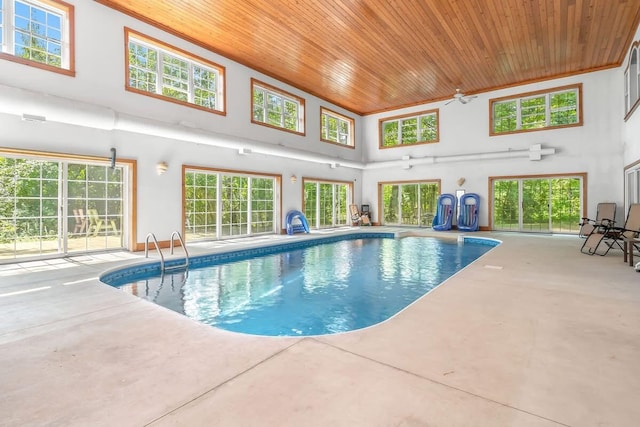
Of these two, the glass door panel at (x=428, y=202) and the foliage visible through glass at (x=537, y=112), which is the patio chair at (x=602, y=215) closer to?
the foliage visible through glass at (x=537, y=112)

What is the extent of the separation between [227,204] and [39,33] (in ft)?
15.5

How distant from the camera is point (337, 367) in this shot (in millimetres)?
2004

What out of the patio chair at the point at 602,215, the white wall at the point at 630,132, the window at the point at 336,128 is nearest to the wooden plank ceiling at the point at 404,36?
the white wall at the point at 630,132

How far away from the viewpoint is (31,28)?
17.4 feet

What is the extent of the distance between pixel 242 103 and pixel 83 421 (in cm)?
799

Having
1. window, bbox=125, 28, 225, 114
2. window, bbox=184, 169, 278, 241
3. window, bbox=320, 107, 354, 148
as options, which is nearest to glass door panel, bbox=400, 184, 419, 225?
window, bbox=320, 107, 354, 148

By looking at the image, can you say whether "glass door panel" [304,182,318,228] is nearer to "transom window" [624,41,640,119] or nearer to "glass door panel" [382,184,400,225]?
"glass door panel" [382,184,400,225]

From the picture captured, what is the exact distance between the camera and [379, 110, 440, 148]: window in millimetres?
11727

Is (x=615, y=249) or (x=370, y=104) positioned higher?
(x=370, y=104)

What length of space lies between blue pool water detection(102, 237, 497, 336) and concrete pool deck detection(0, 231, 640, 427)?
0.72 m

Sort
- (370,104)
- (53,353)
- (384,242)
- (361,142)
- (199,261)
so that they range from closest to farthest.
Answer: (53,353)
(199,261)
(384,242)
(370,104)
(361,142)

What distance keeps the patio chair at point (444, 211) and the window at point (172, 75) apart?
7453 millimetres

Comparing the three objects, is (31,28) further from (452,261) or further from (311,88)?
(452,261)

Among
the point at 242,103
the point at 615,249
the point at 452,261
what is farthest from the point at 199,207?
the point at 615,249
